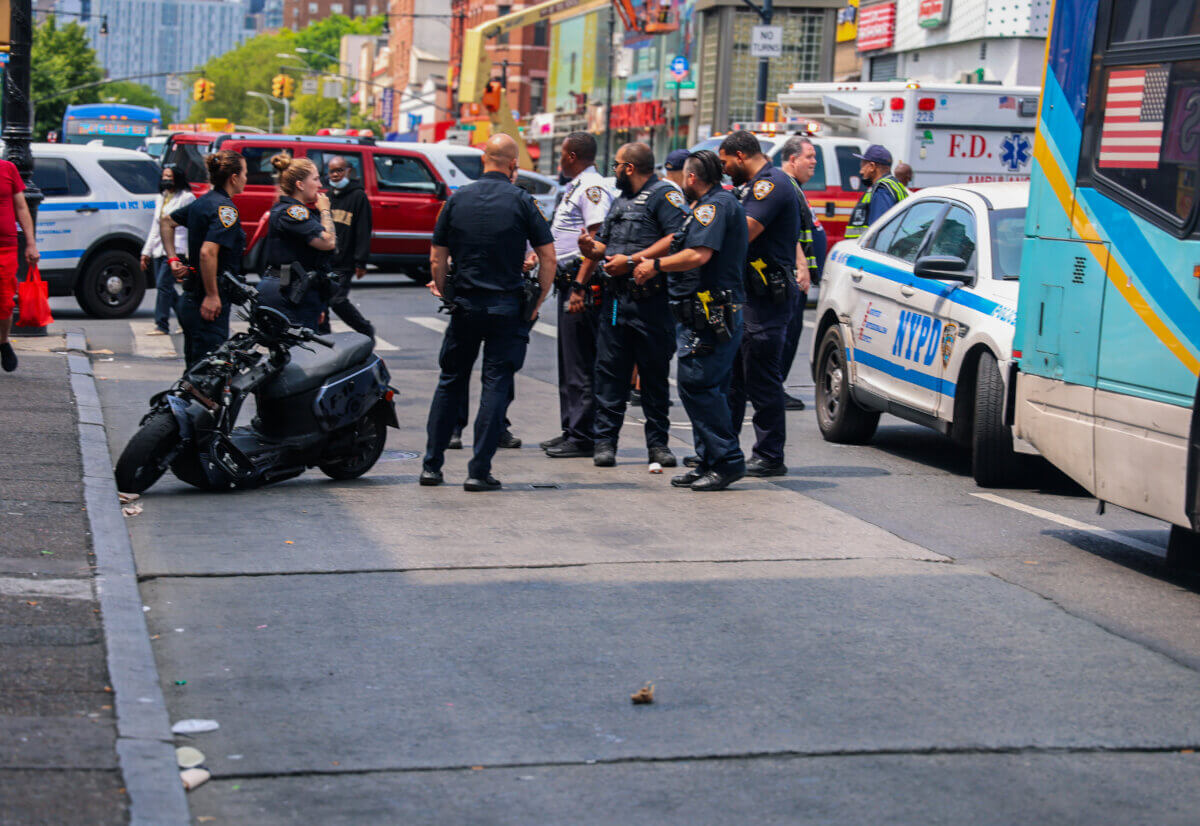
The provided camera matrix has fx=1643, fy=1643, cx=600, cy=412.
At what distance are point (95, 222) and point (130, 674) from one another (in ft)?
45.2

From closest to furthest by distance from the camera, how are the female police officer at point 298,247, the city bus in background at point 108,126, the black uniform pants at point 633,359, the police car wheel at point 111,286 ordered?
the black uniform pants at point 633,359
the female police officer at point 298,247
the police car wheel at point 111,286
the city bus in background at point 108,126

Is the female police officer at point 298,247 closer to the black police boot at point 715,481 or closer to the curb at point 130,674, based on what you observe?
the curb at point 130,674

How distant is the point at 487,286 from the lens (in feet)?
27.8

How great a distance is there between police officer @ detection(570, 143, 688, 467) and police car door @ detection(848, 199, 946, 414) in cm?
153

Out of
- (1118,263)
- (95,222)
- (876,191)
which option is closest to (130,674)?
(1118,263)

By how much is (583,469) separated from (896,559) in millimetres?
2830

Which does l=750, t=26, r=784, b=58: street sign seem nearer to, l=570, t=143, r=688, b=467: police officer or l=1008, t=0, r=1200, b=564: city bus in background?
l=570, t=143, r=688, b=467: police officer

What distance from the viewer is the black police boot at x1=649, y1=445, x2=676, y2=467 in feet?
31.4

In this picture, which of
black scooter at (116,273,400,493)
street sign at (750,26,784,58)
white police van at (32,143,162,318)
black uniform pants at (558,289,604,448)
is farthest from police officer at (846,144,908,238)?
street sign at (750,26,784,58)

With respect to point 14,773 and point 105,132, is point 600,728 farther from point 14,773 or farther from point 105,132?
point 105,132

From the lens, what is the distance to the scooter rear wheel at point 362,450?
29.0 ft

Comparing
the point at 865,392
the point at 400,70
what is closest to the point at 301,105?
the point at 400,70

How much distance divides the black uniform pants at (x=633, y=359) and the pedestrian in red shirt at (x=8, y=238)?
184 inches

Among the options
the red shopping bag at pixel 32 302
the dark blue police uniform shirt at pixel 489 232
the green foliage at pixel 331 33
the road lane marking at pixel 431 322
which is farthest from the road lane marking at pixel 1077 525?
the green foliage at pixel 331 33
